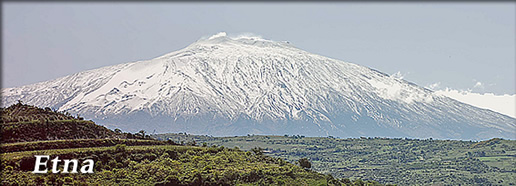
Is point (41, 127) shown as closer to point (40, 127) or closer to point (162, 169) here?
point (40, 127)

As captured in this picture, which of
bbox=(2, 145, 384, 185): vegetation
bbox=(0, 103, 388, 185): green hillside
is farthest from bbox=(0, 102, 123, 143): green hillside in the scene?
bbox=(2, 145, 384, 185): vegetation

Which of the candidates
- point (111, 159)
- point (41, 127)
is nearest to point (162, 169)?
point (111, 159)

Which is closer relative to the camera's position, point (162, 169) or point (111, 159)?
point (111, 159)

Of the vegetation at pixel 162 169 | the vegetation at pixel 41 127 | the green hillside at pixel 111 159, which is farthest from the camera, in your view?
the vegetation at pixel 41 127

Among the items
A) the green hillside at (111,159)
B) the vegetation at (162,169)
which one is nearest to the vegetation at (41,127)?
the green hillside at (111,159)

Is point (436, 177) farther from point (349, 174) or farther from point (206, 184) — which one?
point (206, 184)

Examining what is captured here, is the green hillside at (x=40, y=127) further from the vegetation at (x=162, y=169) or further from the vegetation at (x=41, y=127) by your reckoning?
the vegetation at (x=162, y=169)

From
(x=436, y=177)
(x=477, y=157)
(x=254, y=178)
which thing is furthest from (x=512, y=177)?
(x=254, y=178)

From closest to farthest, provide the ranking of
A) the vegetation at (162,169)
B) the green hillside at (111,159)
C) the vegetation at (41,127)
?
the vegetation at (162,169) → the green hillside at (111,159) → the vegetation at (41,127)

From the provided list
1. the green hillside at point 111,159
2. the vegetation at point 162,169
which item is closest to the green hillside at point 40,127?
the green hillside at point 111,159

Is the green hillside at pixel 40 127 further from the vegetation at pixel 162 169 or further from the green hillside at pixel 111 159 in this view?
the vegetation at pixel 162 169

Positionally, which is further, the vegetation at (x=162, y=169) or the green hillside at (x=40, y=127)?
the green hillside at (x=40, y=127)
